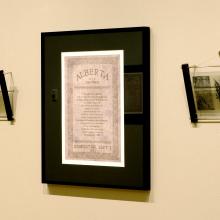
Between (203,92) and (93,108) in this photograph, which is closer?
(203,92)

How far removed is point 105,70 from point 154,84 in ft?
0.68

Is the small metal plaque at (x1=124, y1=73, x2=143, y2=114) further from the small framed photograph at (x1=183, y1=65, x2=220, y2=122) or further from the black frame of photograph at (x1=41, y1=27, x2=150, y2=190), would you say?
the small framed photograph at (x1=183, y1=65, x2=220, y2=122)

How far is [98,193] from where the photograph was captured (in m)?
1.68

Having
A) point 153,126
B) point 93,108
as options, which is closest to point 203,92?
point 153,126

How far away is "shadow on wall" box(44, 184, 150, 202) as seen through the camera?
1.62 metres

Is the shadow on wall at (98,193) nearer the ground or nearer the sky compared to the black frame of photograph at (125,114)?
nearer the ground

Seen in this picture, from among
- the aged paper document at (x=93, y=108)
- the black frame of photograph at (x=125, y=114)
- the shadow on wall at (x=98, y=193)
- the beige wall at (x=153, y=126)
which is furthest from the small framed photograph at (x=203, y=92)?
the shadow on wall at (x=98, y=193)

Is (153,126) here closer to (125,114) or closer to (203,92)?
(125,114)

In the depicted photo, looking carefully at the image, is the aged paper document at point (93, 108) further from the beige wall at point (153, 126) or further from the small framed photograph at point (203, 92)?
the small framed photograph at point (203, 92)

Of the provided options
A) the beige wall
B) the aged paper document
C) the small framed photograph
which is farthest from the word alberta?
the small framed photograph

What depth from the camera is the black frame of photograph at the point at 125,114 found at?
62.1 inches

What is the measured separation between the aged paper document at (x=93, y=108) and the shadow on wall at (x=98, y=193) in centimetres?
12

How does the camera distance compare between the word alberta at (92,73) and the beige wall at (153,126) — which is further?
the word alberta at (92,73)

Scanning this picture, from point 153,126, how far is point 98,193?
370mm
